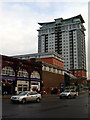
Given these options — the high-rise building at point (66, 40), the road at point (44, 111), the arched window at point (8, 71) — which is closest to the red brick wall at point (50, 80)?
the arched window at point (8, 71)

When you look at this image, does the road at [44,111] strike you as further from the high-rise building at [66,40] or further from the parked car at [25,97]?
the high-rise building at [66,40]

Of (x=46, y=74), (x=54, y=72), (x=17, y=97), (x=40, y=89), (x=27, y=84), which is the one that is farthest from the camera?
(x=54, y=72)

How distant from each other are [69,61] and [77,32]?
20.4m

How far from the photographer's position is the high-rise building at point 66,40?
173500mm

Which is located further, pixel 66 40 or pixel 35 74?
pixel 66 40

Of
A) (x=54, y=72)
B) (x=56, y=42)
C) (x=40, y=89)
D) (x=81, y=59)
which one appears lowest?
(x=40, y=89)

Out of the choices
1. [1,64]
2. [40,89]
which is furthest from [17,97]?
[40,89]

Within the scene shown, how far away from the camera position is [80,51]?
178m

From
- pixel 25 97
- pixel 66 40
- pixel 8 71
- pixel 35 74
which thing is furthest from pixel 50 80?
pixel 66 40

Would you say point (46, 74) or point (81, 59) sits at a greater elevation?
point (81, 59)

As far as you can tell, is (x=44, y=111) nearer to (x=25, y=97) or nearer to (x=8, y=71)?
(x=25, y=97)

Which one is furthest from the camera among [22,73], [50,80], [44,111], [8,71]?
[50,80]

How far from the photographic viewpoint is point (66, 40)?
175 m

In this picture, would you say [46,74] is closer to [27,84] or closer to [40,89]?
[40,89]
